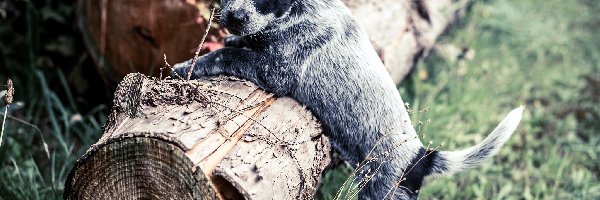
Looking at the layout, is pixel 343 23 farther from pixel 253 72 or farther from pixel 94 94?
pixel 94 94

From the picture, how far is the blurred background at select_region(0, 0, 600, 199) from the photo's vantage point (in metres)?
3.41

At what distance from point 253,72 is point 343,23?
43 cm

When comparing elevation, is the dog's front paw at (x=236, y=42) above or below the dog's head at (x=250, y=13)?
above

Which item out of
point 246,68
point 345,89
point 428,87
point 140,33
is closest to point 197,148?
point 246,68

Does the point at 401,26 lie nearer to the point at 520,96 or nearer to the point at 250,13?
the point at 250,13

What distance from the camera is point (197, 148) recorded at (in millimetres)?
2145

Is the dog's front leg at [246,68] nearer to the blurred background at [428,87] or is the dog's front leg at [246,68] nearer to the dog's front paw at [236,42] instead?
the dog's front paw at [236,42]

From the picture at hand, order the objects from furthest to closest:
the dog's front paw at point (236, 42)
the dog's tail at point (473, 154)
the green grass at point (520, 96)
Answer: the green grass at point (520, 96) < the dog's front paw at point (236, 42) < the dog's tail at point (473, 154)

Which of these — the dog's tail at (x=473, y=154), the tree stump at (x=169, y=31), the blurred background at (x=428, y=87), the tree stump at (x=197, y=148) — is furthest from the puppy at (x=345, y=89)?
the tree stump at (x=169, y=31)

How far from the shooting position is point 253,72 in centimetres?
269

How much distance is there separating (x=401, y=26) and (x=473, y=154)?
1.24m

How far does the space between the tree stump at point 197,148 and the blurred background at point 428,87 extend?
0.73 m

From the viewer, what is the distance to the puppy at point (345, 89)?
2.62 metres

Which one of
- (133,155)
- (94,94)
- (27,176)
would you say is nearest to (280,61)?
(133,155)
